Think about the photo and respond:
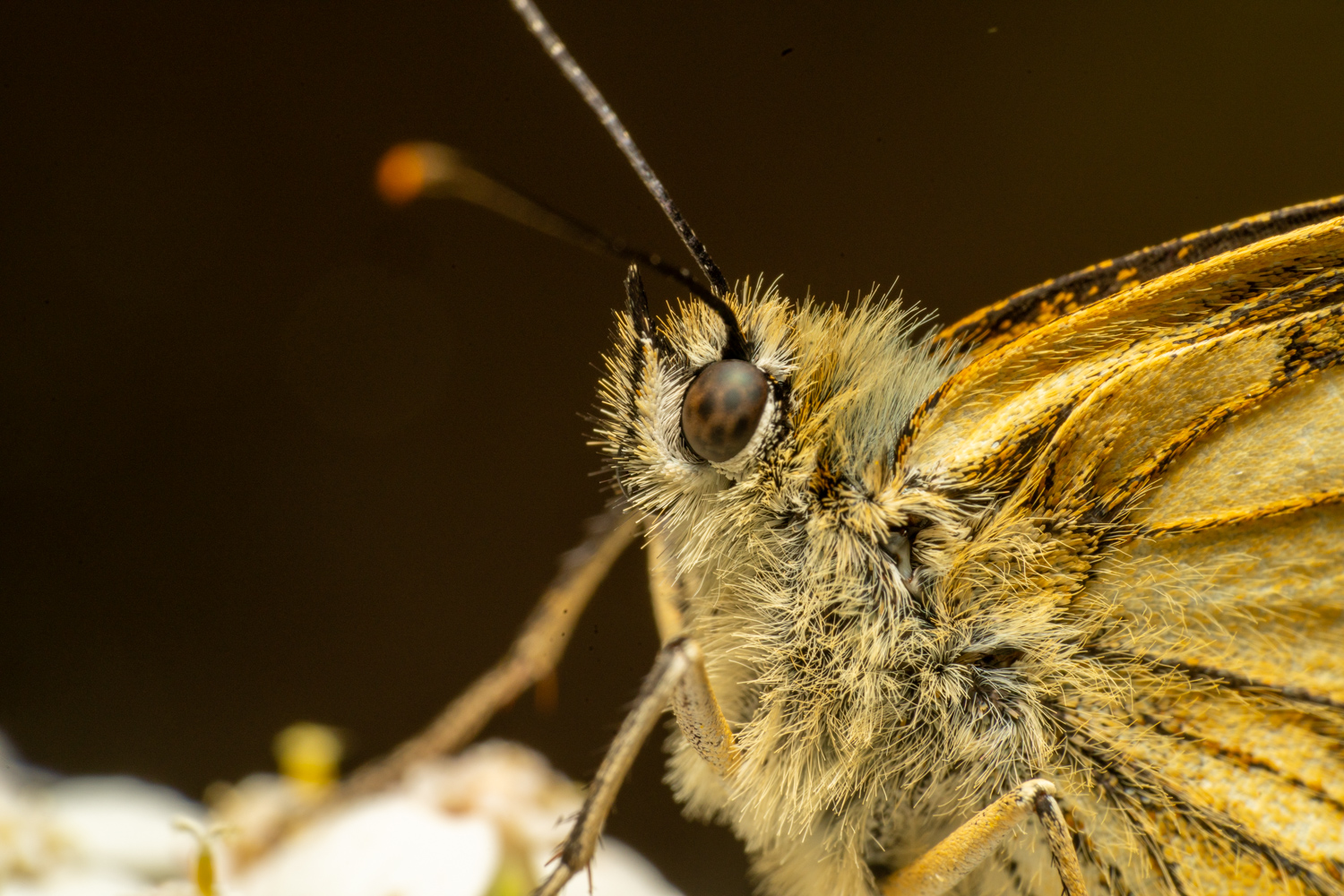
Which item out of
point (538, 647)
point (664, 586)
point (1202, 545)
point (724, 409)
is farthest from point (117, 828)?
point (1202, 545)

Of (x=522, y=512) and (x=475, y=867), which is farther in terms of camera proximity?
(x=522, y=512)

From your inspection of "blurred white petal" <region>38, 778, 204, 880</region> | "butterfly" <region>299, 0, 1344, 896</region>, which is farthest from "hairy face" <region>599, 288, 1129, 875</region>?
"blurred white petal" <region>38, 778, 204, 880</region>

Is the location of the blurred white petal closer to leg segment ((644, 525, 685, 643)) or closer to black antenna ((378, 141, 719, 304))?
leg segment ((644, 525, 685, 643))

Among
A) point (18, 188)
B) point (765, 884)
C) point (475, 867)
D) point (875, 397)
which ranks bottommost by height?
point (765, 884)

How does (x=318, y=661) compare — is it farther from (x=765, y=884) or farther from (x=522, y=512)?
(x=765, y=884)

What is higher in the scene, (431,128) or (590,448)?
(431,128)

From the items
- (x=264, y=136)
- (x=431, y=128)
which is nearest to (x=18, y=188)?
(x=264, y=136)
